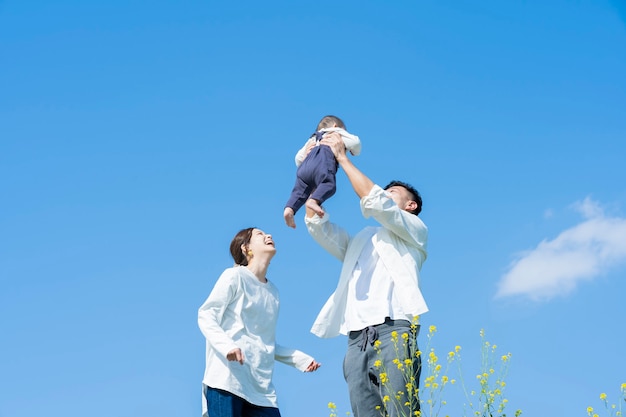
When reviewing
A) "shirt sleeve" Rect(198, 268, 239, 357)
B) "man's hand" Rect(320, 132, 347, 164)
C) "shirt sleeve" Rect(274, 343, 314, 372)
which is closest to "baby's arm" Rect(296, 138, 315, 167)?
"man's hand" Rect(320, 132, 347, 164)

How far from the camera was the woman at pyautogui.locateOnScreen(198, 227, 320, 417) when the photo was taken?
5.53 metres

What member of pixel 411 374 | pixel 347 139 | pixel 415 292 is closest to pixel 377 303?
pixel 415 292

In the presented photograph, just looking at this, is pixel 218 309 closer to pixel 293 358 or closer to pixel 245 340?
pixel 245 340

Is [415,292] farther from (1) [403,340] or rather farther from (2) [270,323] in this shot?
(2) [270,323]

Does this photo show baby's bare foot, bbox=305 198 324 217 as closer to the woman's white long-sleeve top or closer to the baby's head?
the woman's white long-sleeve top

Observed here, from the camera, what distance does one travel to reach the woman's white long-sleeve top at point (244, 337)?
5.56 m

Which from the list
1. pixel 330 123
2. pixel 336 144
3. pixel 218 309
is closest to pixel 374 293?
pixel 218 309

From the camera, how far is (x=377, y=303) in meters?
5.54

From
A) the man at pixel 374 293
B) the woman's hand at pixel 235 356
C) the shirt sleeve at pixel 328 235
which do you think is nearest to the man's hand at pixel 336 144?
the man at pixel 374 293

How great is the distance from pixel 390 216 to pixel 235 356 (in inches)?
55.2

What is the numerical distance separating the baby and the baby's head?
0.38ft

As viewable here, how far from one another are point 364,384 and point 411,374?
386 millimetres

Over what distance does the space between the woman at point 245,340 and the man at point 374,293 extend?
0.38 m

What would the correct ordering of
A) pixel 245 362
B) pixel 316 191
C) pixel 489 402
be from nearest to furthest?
pixel 489 402
pixel 245 362
pixel 316 191
